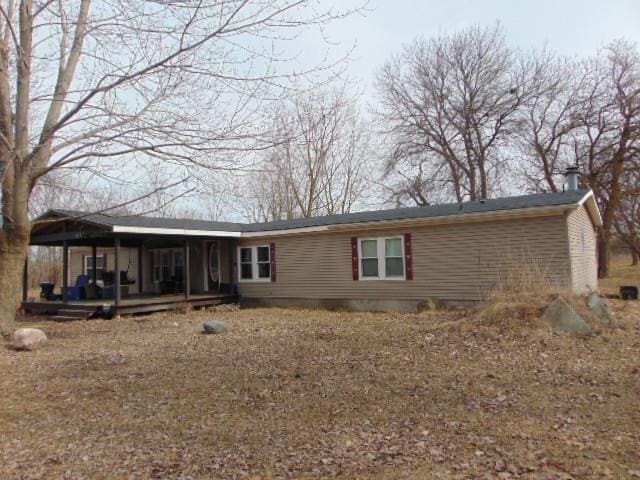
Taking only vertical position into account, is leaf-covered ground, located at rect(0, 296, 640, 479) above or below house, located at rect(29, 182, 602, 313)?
below

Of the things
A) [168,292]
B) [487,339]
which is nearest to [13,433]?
[487,339]

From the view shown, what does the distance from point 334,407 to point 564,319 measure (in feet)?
16.9

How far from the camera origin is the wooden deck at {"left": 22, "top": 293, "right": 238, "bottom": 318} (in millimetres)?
13664

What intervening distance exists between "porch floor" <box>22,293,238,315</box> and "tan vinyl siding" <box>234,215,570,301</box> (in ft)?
4.97

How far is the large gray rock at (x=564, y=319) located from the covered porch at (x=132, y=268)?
1013 cm

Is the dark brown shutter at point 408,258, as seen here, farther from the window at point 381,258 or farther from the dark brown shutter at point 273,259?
the dark brown shutter at point 273,259

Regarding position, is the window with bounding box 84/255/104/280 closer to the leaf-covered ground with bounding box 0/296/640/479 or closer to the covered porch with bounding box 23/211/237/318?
the covered porch with bounding box 23/211/237/318

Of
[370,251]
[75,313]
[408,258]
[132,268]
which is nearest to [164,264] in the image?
[132,268]

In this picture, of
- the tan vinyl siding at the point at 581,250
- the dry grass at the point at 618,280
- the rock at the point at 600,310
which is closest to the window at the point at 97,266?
the tan vinyl siding at the point at 581,250

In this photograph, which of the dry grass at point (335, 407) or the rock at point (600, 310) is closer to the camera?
the dry grass at point (335, 407)

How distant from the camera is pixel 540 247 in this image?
11.4 metres

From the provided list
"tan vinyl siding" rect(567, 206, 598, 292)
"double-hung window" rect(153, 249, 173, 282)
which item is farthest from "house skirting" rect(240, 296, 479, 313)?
"double-hung window" rect(153, 249, 173, 282)

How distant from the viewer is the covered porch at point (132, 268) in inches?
542

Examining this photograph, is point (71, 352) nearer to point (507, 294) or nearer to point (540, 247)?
point (507, 294)
